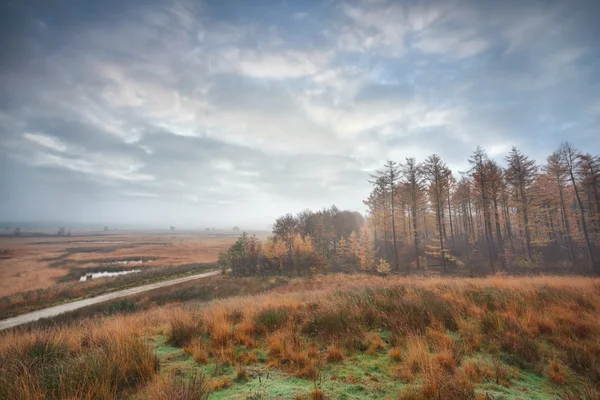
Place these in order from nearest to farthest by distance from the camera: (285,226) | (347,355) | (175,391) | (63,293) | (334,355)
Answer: (175,391) → (334,355) → (347,355) → (63,293) → (285,226)

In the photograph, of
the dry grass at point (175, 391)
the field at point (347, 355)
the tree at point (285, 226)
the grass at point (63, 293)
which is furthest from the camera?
the tree at point (285, 226)

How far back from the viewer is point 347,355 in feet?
15.5

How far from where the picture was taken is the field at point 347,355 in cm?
333

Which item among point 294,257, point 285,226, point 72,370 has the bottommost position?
point 294,257

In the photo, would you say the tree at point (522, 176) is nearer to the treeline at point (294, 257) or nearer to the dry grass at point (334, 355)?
the treeline at point (294, 257)

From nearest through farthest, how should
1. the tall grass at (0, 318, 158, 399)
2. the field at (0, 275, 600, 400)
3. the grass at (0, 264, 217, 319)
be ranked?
the tall grass at (0, 318, 158, 399) → the field at (0, 275, 600, 400) → the grass at (0, 264, 217, 319)

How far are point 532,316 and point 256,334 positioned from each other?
6.90 m

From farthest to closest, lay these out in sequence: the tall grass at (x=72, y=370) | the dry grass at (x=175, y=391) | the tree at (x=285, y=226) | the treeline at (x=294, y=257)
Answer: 1. the tree at (x=285, y=226)
2. the treeline at (x=294, y=257)
3. the tall grass at (x=72, y=370)
4. the dry grass at (x=175, y=391)

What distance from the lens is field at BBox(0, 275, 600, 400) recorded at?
3332mm

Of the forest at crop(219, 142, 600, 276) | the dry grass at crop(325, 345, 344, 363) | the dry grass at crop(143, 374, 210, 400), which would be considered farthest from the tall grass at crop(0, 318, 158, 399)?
the forest at crop(219, 142, 600, 276)

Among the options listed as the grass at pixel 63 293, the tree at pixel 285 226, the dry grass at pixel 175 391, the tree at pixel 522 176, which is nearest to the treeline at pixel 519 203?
the tree at pixel 522 176

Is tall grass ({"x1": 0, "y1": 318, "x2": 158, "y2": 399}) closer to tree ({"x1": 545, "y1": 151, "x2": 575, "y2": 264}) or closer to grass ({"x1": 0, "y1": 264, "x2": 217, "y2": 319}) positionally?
grass ({"x1": 0, "y1": 264, "x2": 217, "y2": 319})

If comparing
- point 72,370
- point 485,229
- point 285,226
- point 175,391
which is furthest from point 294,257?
point 175,391

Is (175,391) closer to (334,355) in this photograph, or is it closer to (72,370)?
(72,370)
